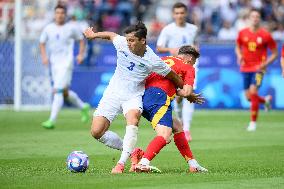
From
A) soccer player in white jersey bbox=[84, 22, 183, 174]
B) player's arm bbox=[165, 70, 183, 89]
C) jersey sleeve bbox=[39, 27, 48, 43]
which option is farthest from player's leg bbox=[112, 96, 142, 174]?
jersey sleeve bbox=[39, 27, 48, 43]

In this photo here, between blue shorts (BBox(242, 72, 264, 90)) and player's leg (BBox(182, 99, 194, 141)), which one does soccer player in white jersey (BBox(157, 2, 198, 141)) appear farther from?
blue shorts (BBox(242, 72, 264, 90))

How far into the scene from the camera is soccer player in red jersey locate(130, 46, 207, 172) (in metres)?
11.2

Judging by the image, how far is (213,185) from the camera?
994 centimetres

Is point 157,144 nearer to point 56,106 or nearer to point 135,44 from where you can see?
point 135,44

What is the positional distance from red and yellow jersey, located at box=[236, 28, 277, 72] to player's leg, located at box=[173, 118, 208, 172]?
374 inches

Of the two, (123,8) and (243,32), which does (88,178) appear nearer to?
(243,32)

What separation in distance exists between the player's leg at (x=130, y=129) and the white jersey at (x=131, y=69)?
0.48 feet

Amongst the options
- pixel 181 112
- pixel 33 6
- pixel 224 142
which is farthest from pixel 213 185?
pixel 33 6

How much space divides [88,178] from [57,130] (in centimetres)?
911

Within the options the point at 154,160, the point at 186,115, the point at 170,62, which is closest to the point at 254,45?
the point at 186,115

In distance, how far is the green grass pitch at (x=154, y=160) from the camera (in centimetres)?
1020

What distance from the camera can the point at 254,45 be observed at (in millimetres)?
21172

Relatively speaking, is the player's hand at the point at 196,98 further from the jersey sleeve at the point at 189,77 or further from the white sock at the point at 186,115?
the white sock at the point at 186,115

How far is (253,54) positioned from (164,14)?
1080cm
